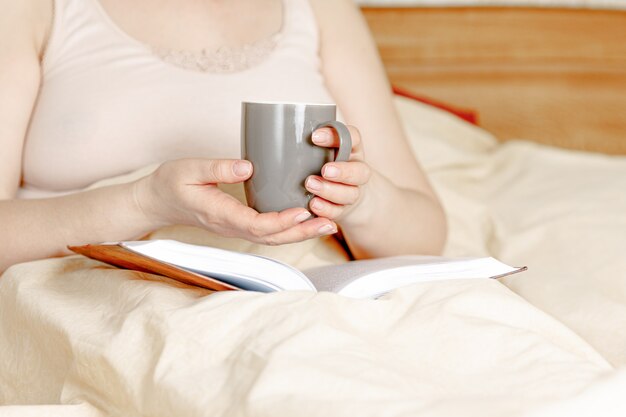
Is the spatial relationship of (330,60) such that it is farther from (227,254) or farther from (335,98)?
(227,254)

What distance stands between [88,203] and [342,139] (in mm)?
322

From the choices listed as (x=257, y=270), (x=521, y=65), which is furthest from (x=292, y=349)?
(x=521, y=65)

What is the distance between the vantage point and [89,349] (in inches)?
30.3

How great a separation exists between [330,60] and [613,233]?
1.63 ft

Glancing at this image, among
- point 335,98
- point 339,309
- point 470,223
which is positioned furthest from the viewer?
point 470,223

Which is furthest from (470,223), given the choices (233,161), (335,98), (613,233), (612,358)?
(233,161)

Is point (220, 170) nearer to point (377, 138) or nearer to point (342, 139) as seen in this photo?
point (342, 139)

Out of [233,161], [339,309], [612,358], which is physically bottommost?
[612,358]

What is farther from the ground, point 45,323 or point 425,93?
point 425,93

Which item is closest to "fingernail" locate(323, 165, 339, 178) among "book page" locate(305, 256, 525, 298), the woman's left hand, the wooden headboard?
the woman's left hand

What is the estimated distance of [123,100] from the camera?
3.68 ft

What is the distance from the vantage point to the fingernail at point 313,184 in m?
0.84

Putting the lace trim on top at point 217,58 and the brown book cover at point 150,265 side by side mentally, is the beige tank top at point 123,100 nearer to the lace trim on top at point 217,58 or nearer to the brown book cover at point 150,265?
the lace trim on top at point 217,58

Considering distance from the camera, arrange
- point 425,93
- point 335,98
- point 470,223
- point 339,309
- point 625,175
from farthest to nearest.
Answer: point 425,93 < point 625,175 < point 470,223 < point 335,98 < point 339,309
